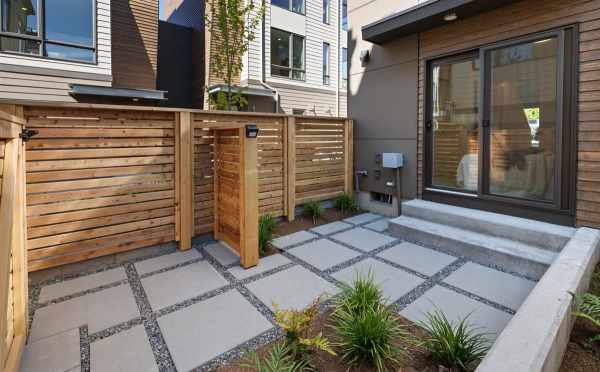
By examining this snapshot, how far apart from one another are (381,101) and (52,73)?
6.41 m

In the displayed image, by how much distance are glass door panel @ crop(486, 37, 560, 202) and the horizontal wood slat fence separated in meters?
3.01

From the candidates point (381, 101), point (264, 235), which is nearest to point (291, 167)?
point (264, 235)

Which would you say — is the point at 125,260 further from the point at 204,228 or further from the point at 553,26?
the point at 553,26

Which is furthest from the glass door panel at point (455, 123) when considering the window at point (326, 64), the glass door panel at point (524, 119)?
the window at point (326, 64)

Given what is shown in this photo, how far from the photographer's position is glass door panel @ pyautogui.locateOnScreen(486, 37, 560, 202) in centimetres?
348

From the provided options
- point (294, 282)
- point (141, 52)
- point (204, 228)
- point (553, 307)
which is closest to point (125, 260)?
point (204, 228)

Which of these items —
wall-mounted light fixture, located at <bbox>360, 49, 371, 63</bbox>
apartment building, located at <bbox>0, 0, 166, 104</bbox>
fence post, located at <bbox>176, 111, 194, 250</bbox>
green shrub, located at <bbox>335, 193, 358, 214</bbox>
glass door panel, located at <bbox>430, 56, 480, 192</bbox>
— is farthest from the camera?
apartment building, located at <bbox>0, 0, 166, 104</bbox>

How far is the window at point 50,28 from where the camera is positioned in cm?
590

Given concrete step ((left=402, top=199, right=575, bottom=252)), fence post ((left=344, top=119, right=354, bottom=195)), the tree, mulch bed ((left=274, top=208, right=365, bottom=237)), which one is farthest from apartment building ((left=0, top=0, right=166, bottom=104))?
concrete step ((left=402, top=199, right=575, bottom=252))

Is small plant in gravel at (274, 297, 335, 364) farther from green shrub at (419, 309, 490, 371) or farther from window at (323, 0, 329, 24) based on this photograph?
window at (323, 0, 329, 24)

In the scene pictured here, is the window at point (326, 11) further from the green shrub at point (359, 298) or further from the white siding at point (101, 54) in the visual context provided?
the green shrub at point (359, 298)

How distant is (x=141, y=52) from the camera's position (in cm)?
843

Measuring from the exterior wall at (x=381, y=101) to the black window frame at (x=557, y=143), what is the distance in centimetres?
66

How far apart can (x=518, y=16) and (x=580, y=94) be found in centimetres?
117
